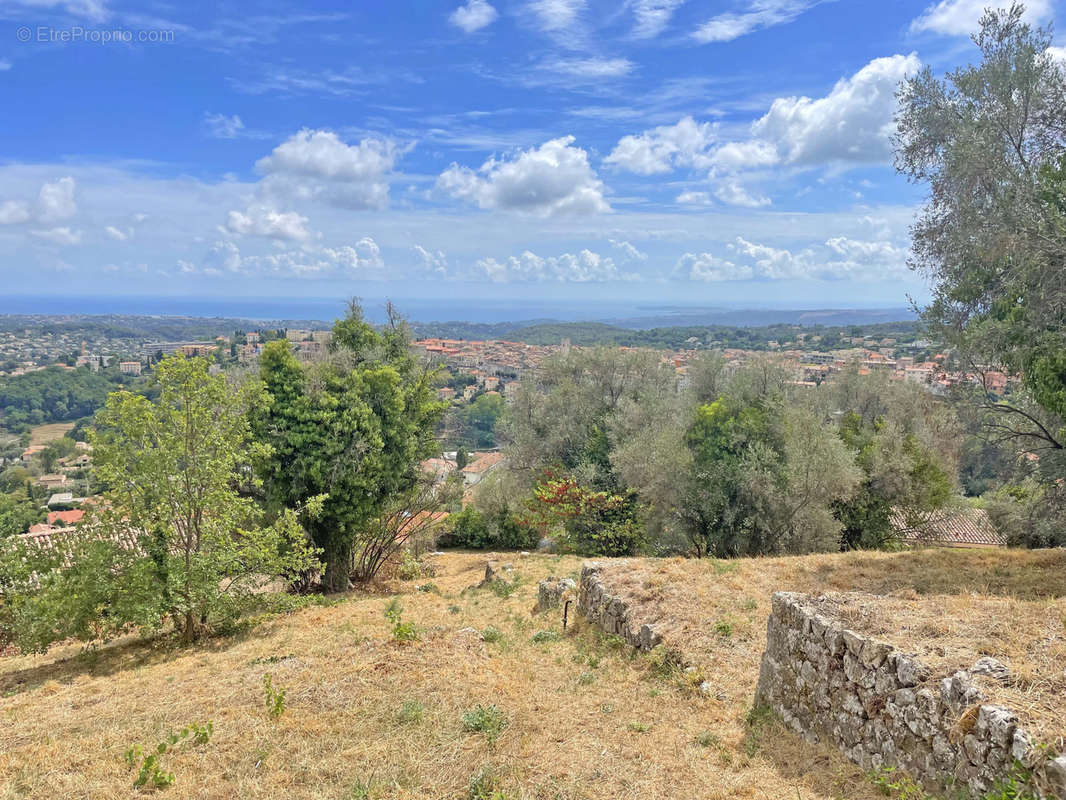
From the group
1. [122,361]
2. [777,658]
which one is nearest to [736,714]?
[777,658]

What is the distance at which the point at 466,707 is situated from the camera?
753cm

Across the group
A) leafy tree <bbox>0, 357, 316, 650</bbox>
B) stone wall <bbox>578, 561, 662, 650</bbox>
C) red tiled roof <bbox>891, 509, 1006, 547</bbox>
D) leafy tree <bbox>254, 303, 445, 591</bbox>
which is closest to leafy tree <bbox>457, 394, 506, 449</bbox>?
red tiled roof <bbox>891, 509, 1006, 547</bbox>

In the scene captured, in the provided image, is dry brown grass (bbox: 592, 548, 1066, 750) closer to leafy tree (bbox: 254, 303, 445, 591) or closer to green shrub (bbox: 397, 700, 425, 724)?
green shrub (bbox: 397, 700, 425, 724)

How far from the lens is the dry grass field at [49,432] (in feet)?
245

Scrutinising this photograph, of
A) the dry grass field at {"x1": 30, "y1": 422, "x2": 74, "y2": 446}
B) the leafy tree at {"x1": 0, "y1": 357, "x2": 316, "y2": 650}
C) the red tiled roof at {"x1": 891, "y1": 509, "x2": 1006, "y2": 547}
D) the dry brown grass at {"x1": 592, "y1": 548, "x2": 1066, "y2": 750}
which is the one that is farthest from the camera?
the dry grass field at {"x1": 30, "y1": 422, "x2": 74, "y2": 446}

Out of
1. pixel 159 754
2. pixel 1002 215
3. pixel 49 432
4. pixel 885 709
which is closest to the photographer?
pixel 885 709

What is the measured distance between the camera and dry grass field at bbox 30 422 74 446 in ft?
245

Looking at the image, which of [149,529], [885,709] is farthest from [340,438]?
[885,709]

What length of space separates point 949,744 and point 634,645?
5432 millimetres

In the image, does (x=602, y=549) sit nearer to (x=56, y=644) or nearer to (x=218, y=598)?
(x=218, y=598)

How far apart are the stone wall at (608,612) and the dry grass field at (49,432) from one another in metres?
84.0

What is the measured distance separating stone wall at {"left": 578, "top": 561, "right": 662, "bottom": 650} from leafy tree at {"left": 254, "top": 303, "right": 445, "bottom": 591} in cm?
698

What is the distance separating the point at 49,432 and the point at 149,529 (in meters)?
89.5

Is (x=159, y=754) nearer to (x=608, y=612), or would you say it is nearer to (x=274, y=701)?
(x=274, y=701)
